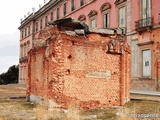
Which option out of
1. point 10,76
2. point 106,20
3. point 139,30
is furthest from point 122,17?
point 10,76

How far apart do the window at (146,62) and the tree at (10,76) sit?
36.8 m

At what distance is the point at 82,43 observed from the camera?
997 centimetres

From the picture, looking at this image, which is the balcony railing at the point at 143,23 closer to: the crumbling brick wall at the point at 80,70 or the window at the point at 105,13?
the window at the point at 105,13

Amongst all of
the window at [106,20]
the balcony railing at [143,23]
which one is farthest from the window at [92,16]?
the balcony railing at [143,23]

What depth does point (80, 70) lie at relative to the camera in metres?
9.97

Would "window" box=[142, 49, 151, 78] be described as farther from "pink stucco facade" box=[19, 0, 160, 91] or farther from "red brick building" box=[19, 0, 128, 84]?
"red brick building" box=[19, 0, 128, 84]

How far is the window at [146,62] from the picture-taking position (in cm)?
2250

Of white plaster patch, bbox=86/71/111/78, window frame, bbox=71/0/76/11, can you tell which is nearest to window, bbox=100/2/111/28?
window frame, bbox=71/0/76/11

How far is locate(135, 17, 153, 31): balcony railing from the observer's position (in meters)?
22.2

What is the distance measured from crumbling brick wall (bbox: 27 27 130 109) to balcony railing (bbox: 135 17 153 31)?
11.5 m

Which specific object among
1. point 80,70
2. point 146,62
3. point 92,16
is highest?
point 92,16

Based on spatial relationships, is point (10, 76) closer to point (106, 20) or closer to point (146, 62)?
point (106, 20)

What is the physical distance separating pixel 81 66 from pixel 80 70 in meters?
0.14

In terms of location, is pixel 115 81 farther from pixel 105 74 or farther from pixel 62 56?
pixel 62 56
